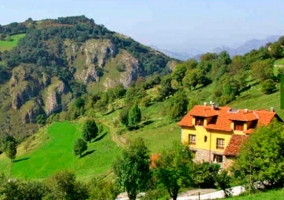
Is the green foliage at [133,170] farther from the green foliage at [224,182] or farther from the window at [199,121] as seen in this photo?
the window at [199,121]

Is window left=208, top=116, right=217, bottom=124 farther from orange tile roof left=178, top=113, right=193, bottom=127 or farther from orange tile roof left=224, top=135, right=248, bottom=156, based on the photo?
orange tile roof left=224, top=135, right=248, bottom=156

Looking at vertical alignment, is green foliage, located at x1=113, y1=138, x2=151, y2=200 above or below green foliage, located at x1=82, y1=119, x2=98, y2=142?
above

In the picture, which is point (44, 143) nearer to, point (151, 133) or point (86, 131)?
point (86, 131)

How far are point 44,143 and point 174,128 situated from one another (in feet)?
147

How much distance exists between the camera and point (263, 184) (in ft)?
112

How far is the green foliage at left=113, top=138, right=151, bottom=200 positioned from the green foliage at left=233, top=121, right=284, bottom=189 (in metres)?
7.14

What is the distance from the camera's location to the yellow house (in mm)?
50156

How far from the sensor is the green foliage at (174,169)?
34.4 metres

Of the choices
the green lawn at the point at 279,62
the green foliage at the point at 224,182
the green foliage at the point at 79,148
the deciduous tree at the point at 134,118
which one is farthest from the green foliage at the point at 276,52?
the green foliage at the point at 224,182

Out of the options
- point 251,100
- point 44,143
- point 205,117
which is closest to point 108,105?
point 44,143

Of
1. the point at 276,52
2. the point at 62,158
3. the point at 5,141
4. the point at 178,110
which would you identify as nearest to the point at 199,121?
the point at 178,110

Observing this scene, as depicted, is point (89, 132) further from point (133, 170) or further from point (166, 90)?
point (133, 170)

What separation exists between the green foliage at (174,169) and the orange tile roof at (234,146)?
9.07 meters

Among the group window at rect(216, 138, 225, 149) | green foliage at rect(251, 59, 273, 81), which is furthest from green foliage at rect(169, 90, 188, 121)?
window at rect(216, 138, 225, 149)
